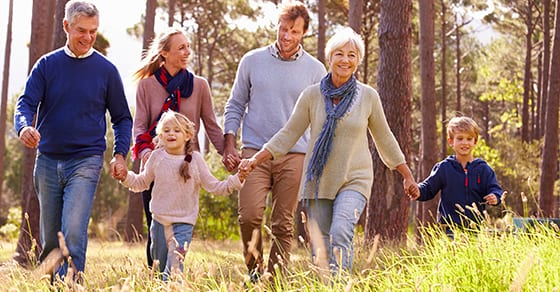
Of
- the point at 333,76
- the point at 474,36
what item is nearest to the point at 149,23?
the point at 333,76

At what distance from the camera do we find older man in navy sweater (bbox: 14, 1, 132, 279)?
5.43m

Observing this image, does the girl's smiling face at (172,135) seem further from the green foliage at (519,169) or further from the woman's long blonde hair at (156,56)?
the green foliage at (519,169)

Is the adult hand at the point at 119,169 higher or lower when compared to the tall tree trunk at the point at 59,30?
lower

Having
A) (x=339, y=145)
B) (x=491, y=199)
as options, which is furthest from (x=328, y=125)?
(x=491, y=199)

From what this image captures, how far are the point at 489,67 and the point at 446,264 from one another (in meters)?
32.4

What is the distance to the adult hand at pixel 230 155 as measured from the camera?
6.02 metres

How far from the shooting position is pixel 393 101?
9805mm

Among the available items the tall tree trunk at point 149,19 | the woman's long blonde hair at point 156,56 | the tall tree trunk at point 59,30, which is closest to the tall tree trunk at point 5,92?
the tall tree trunk at point 149,19

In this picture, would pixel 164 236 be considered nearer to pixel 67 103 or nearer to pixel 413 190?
pixel 67 103

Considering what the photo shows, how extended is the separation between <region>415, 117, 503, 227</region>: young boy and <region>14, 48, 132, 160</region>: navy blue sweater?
263cm

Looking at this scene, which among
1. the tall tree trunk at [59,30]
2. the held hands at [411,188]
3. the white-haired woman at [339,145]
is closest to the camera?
the white-haired woman at [339,145]

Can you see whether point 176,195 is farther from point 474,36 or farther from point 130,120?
point 474,36

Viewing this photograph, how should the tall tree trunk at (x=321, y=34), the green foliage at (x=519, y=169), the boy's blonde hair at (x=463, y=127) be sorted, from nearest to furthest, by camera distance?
the boy's blonde hair at (x=463, y=127), the tall tree trunk at (x=321, y=34), the green foliage at (x=519, y=169)

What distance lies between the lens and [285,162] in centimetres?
613
